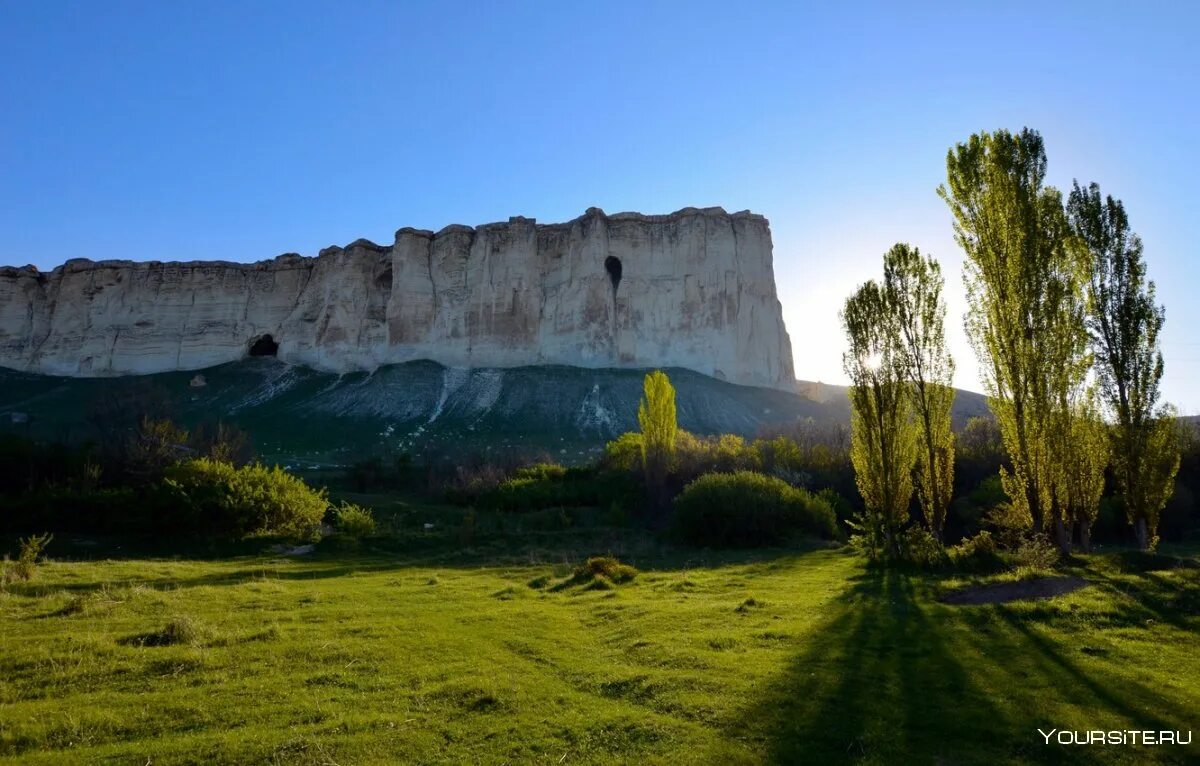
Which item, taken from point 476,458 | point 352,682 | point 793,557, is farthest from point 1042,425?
point 476,458

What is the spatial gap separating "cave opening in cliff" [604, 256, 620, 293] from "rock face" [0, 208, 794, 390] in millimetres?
157

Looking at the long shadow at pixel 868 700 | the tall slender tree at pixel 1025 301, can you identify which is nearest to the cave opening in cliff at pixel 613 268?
the tall slender tree at pixel 1025 301

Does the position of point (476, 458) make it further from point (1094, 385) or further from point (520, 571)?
point (1094, 385)

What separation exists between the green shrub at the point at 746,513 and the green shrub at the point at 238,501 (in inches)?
430

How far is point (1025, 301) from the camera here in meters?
13.9

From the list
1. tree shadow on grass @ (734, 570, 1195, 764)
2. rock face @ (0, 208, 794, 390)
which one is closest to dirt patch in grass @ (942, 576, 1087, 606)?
tree shadow on grass @ (734, 570, 1195, 764)

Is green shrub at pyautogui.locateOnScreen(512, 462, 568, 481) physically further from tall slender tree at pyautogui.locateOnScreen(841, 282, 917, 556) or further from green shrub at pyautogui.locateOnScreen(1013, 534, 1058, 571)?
green shrub at pyautogui.locateOnScreen(1013, 534, 1058, 571)

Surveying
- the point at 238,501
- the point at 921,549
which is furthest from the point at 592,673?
the point at 238,501

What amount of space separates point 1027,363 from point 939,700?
395 inches

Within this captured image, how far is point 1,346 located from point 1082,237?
91.6 m

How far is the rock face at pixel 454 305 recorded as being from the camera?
65000 millimetres

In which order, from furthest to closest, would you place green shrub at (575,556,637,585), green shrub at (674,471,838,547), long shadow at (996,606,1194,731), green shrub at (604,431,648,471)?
green shrub at (604,431,648,471), green shrub at (674,471,838,547), green shrub at (575,556,637,585), long shadow at (996,606,1194,731)

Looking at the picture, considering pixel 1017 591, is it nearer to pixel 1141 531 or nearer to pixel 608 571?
pixel 608 571

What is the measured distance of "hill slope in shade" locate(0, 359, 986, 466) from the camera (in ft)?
159
